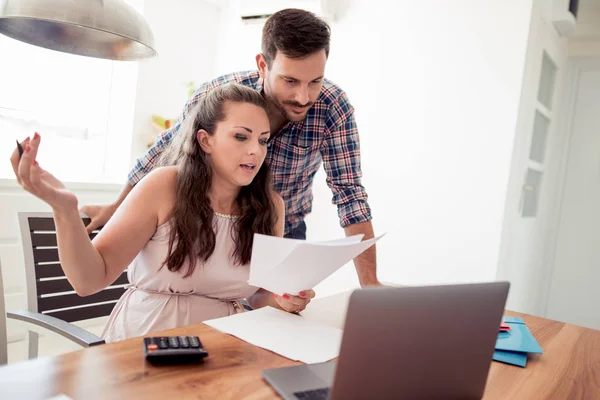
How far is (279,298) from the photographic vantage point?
4.12 ft

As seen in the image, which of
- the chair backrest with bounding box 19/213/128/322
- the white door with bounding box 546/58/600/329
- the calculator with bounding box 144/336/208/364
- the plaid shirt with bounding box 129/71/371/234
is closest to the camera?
the calculator with bounding box 144/336/208/364

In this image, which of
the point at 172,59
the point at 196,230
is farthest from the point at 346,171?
the point at 172,59

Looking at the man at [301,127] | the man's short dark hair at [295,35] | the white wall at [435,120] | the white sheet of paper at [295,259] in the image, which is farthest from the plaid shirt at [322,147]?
the white wall at [435,120]

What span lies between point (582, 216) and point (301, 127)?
2.80 meters

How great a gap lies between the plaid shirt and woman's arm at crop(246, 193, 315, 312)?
27 centimetres

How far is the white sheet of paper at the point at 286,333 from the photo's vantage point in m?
0.98

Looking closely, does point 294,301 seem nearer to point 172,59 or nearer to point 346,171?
point 346,171

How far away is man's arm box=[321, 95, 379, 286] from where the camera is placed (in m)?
1.82

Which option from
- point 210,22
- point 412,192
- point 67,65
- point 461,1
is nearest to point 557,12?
point 461,1

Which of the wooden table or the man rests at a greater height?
the man

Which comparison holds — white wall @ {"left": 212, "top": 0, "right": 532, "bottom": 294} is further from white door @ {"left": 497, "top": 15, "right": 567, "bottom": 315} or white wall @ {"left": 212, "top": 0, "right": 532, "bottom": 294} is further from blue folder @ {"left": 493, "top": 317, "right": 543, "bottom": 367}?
blue folder @ {"left": 493, "top": 317, "right": 543, "bottom": 367}

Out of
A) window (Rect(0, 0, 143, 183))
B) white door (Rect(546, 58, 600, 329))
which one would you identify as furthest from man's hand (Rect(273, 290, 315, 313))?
white door (Rect(546, 58, 600, 329))

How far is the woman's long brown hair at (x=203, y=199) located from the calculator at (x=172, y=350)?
0.43 metres

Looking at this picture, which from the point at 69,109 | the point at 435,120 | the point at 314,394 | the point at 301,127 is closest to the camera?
the point at 314,394
